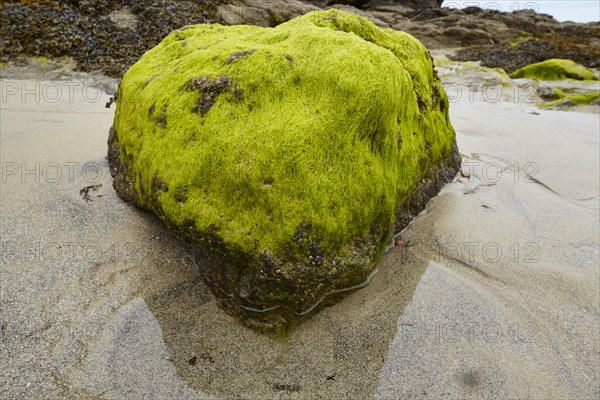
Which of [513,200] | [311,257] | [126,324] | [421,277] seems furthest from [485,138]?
[126,324]

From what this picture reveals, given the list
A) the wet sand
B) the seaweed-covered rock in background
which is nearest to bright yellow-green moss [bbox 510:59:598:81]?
the wet sand

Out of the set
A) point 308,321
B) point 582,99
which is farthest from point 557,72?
point 308,321

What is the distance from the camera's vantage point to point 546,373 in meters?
2.33

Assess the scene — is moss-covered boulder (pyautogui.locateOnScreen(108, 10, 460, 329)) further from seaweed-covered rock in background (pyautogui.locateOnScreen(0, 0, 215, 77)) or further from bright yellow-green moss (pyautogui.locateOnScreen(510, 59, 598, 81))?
bright yellow-green moss (pyautogui.locateOnScreen(510, 59, 598, 81))

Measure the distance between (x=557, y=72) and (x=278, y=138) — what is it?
1619cm

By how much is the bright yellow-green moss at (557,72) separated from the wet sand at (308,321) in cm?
1302

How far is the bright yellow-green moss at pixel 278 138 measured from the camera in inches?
93.6

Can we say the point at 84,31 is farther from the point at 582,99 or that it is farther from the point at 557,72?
the point at 557,72

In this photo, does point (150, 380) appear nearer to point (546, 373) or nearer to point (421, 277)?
point (421, 277)

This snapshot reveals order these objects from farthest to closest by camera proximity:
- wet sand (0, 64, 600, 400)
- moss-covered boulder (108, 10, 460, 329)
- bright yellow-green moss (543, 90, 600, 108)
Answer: bright yellow-green moss (543, 90, 600, 108), moss-covered boulder (108, 10, 460, 329), wet sand (0, 64, 600, 400)

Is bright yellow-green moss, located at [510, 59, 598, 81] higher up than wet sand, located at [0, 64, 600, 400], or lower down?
higher up

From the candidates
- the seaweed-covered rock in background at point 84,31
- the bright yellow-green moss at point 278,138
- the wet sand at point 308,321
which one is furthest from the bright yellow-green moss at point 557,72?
the bright yellow-green moss at point 278,138

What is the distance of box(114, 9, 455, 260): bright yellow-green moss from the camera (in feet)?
7.80

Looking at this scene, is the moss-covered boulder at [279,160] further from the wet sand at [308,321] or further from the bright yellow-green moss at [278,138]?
the wet sand at [308,321]
